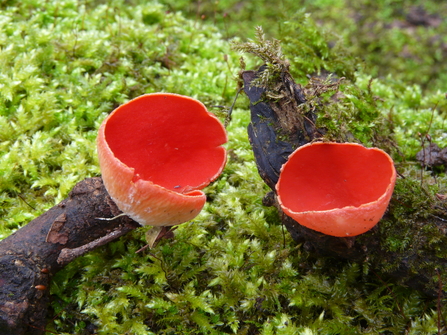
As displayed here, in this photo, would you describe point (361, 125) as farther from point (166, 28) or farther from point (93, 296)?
point (166, 28)

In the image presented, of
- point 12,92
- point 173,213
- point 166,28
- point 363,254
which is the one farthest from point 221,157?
point 166,28

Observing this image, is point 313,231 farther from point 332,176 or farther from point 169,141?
point 169,141

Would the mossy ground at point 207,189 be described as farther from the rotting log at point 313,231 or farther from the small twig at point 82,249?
the small twig at point 82,249

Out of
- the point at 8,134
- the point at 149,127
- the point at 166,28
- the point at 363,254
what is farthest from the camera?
the point at 166,28

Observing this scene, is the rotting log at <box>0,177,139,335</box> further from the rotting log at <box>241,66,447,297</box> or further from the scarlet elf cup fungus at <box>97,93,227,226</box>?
the rotting log at <box>241,66,447,297</box>

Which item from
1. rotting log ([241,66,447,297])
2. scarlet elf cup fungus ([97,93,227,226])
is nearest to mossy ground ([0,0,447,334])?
rotting log ([241,66,447,297])

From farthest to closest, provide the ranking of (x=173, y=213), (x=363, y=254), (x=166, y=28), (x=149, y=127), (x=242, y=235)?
(x=166, y=28)
(x=242, y=235)
(x=149, y=127)
(x=363, y=254)
(x=173, y=213)
